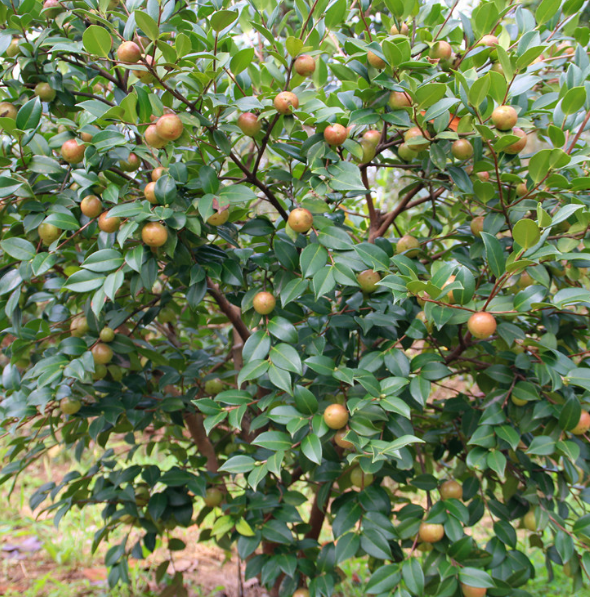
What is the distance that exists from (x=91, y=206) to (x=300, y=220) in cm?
46

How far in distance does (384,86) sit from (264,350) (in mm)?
610

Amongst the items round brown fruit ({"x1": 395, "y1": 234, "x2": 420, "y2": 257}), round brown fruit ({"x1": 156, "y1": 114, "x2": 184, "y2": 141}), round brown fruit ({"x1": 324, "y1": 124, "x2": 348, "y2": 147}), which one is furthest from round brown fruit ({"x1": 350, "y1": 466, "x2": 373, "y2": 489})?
round brown fruit ({"x1": 156, "y1": 114, "x2": 184, "y2": 141})

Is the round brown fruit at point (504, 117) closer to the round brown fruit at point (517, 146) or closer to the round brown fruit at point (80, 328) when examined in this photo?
the round brown fruit at point (517, 146)

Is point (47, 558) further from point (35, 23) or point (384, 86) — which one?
point (384, 86)

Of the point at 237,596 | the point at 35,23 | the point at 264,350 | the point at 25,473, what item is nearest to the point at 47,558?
the point at 237,596

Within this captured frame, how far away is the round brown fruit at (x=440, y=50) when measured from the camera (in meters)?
1.23

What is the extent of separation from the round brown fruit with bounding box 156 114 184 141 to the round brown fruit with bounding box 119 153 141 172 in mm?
195

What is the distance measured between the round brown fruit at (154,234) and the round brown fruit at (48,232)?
0.27m

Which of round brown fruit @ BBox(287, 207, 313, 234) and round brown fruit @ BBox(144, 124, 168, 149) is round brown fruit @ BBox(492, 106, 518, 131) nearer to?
round brown fruit @ BBox(287, 207, 313, 234)

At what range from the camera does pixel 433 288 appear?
94 cm

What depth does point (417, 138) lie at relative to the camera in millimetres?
1098

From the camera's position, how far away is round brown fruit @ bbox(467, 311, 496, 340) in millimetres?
971

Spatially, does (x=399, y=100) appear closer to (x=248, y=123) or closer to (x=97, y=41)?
(x=248, y=123)

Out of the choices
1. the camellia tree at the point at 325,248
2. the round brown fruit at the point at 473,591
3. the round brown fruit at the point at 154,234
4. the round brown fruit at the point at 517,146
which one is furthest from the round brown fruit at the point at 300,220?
the round brown fruit at the point at 473,591
